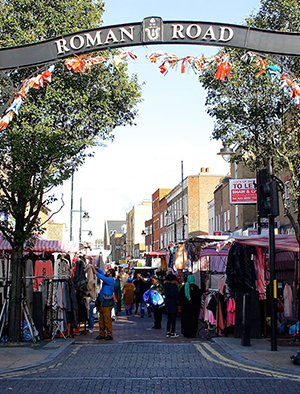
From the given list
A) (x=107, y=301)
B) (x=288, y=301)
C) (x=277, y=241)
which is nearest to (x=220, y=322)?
(x=288, y=301)

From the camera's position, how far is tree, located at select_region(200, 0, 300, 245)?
46.5ft

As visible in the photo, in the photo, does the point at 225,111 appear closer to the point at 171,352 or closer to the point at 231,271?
the point at 231,271

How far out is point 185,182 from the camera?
61.4 m

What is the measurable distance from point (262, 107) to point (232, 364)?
6910 millimetres

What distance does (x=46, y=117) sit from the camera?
1392 cm

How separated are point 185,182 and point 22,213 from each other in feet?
157

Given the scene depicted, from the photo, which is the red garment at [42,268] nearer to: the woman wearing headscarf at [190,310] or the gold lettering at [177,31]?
the woman wearing headscarf at [190,310]

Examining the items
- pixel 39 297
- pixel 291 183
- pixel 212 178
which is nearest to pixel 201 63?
pixel 291 183

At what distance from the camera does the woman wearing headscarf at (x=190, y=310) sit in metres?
15.9

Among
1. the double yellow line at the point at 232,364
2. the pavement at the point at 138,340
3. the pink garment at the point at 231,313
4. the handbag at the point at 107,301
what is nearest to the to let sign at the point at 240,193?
the pavement at the point at 138,340

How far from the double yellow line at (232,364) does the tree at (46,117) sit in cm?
482

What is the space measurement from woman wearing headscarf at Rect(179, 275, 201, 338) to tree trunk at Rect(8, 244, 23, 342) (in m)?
4.77

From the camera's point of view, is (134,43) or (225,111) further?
(225,111)

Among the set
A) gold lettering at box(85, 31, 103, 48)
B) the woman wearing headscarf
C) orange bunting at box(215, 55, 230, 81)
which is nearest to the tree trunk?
the woman wearing headscarf
